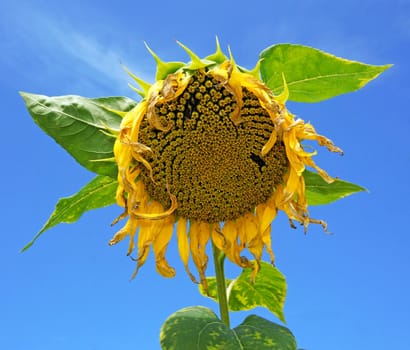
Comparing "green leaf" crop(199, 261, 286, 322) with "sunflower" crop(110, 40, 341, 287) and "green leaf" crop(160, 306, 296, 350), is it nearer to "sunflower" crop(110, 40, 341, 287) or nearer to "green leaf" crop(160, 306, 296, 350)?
"green leaf" crop(160, 306, 296, 350)

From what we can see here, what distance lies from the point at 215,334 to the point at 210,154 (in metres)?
1.00

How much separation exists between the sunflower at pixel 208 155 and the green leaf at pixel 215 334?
0.27 meters

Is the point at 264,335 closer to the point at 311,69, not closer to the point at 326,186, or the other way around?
the point at 326,186

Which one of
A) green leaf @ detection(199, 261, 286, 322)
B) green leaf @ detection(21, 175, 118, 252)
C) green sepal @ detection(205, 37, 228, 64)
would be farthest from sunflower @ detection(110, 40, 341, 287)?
green leaf @ detection(199, 261, 286, 322)

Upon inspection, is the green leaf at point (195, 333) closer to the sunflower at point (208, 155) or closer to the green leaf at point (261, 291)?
the sunflower at point (208, 155)

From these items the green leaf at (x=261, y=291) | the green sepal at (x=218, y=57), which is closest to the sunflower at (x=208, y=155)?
the green sepal at (x=218, y=57)

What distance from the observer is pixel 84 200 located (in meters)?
3.72

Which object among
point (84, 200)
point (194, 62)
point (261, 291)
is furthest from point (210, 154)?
point (261, 291)

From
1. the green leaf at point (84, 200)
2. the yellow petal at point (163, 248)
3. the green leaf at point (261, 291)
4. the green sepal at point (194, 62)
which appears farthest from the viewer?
the green leaf at point (261, 291)

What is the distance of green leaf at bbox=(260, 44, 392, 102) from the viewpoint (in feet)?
11.5

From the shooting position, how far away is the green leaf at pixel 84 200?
3.69 metres

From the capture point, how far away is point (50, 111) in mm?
3365

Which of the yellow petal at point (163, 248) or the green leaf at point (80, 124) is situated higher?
the green leaf at point (80, 124)

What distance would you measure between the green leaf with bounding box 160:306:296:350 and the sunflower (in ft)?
0.88
